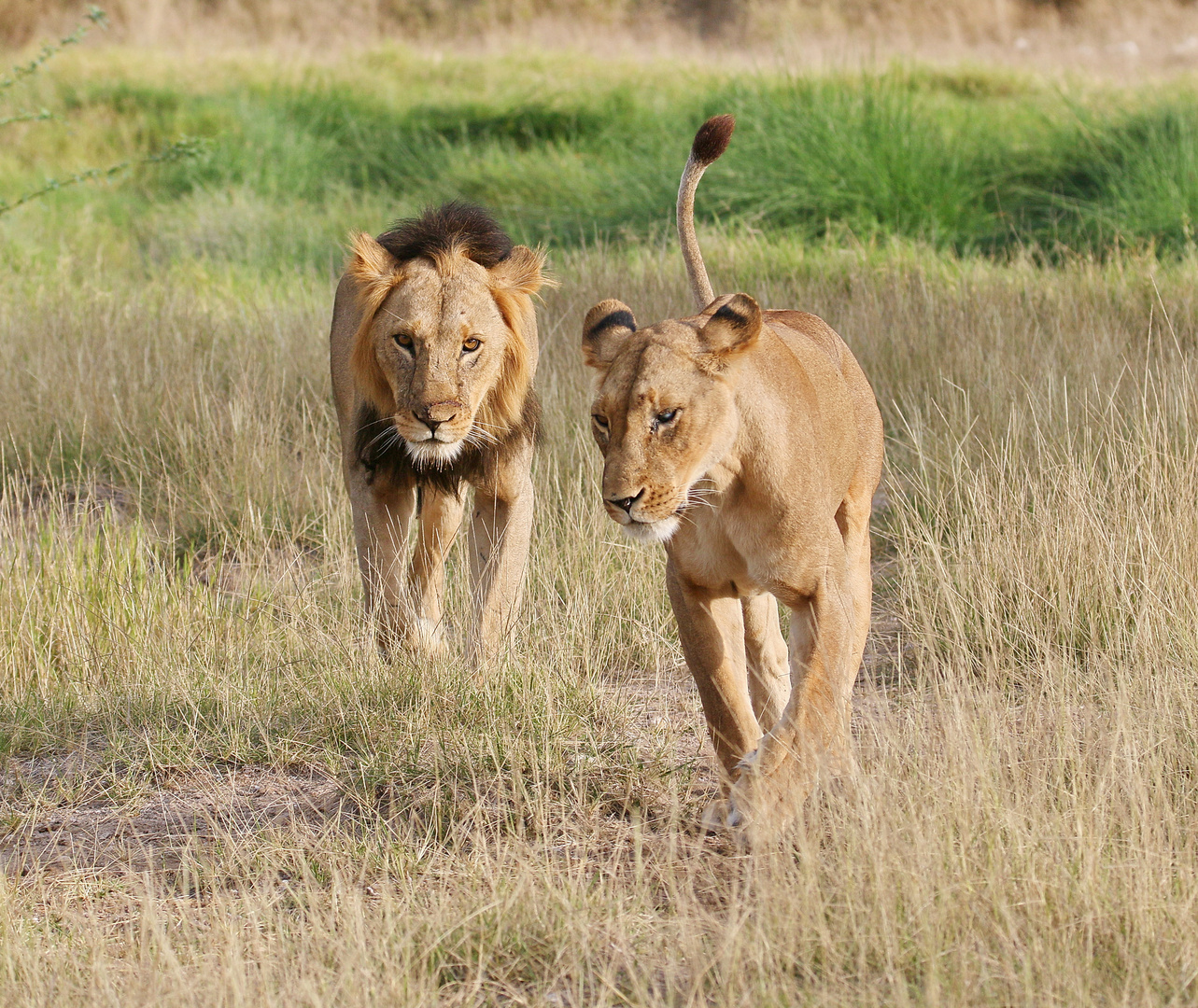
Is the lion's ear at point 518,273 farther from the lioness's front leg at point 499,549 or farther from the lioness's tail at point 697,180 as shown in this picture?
the lioness's tail at point 697,180

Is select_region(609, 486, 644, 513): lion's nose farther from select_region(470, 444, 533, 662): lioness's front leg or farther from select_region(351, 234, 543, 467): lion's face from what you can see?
select_region(470, 444, 533, 662): lioness's front leg

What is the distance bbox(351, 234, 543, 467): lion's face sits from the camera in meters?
3.94

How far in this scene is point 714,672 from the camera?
3023mm

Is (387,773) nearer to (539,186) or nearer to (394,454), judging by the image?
(394,454)

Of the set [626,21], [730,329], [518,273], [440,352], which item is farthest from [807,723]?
[626,21]

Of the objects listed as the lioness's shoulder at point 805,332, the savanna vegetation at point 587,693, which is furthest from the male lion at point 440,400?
the lioness's shoulder at point 805,332

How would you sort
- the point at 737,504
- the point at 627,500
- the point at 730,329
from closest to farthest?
1. the point at 627,500
2. the point at 730,329
3. the point at 737,504

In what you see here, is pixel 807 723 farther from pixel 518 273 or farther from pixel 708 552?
pixel 518 273

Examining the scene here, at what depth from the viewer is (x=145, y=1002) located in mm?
2252

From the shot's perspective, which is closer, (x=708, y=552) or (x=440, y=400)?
(x=708, y=552)

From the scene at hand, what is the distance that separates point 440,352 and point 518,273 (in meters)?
0.46

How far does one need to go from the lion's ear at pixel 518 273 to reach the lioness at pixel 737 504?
49.2 inches

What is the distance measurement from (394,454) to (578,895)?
6.32ft

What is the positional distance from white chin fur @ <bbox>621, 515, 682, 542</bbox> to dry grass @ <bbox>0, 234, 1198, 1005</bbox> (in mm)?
574
